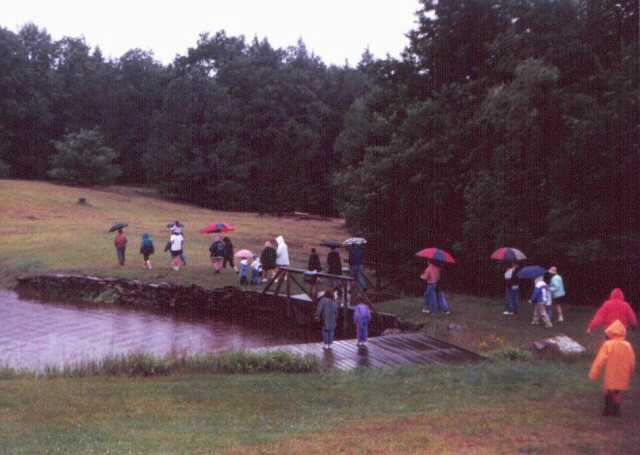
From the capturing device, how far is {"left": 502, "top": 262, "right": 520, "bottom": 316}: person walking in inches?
838

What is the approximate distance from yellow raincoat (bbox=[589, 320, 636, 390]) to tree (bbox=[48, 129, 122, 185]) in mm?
62056

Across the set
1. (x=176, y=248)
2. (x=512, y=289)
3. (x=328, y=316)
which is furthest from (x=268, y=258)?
(x=512, y=289)

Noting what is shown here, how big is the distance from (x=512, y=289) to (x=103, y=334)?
12972mm

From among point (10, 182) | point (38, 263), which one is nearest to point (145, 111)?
point (10, 182)

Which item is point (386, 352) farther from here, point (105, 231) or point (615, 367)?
point (105, 231)

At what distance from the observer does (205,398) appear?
12.4m

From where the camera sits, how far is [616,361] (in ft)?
36.2

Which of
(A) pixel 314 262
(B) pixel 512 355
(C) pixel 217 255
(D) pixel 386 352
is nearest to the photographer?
(B) pixel 512 355

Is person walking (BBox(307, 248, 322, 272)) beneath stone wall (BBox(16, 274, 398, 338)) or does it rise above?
above

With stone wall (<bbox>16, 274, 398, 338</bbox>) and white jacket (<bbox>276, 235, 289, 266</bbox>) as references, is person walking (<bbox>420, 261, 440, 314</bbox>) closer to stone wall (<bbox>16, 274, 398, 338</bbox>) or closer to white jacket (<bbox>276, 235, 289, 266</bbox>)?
stone wall (<bbox>16, 274, 398, 338</bbox>)

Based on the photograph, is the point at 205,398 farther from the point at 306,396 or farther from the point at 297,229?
the point at 297,229

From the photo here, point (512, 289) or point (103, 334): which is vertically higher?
point (512, 289)

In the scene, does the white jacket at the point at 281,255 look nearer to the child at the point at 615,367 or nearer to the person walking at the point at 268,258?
the person walking at the point at 268,258

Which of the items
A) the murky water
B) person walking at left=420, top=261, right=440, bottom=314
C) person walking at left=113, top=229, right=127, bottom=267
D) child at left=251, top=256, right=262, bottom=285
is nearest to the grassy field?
person walking at left=420, top=261, right=440, bottom=314
